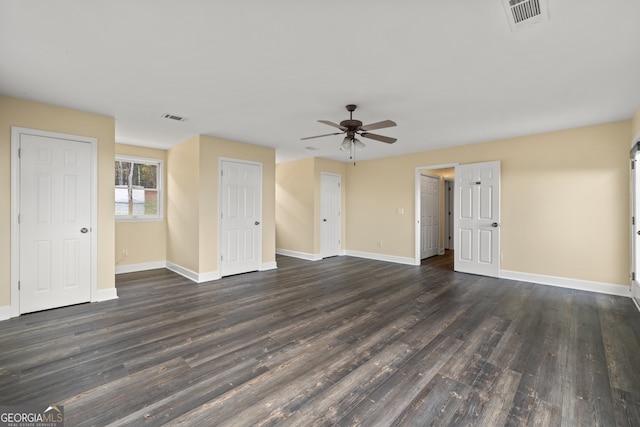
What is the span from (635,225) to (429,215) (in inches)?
144

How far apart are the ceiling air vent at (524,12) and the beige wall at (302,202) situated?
16.7 feet

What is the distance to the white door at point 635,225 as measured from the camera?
374 centimetres

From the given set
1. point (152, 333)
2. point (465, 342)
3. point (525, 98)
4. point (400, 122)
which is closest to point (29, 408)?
point (152, 333)

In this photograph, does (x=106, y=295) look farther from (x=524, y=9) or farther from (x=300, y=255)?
(x=524, y=9)

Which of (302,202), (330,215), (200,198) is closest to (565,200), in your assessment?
(330,215)

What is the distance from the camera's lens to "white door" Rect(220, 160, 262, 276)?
524 cm

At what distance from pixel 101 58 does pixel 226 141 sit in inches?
109

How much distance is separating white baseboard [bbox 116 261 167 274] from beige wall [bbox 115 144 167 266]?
1.7 inches

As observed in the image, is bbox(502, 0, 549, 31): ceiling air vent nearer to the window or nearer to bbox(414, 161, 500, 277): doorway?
bbox(414, 161, 500, 277): doorway

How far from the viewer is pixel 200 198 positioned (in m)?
4.92

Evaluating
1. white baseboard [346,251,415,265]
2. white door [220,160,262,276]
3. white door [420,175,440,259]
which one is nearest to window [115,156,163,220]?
white door [220,160,262,276]

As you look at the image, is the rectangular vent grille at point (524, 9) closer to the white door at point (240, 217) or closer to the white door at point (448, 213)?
the white door at point (240, 217)

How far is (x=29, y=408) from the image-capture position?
1787 millimetres

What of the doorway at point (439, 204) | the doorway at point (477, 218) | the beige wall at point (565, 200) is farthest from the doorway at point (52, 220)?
the beige wall at point (565, 200)
